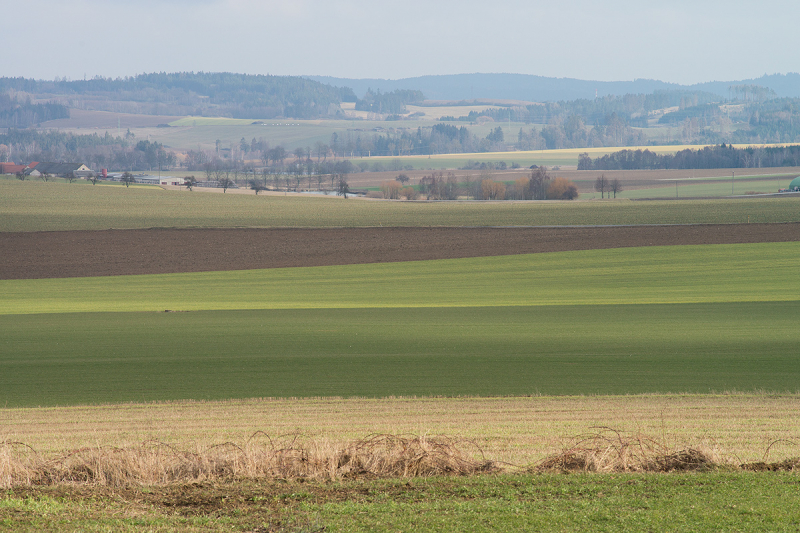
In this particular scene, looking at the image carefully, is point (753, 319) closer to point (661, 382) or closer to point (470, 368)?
point (661, 382)

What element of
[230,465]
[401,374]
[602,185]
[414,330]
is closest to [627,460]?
[230,465]

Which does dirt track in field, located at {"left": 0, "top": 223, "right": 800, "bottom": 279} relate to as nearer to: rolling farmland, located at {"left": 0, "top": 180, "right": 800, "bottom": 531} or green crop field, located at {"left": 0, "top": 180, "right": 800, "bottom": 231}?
rolling farmland, located at {"left": 0, "top": 180, "right": 800, "bottom": 531}

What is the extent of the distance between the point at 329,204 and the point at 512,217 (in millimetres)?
29149

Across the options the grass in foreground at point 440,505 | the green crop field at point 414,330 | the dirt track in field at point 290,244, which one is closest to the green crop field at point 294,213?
the dirt track in field at point 290,244

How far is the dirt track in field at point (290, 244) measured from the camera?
156ft

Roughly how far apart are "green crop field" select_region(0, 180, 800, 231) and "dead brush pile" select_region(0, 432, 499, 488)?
193ft

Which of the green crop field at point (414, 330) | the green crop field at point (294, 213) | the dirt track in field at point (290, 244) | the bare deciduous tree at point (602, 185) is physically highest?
the bare deciduous tree at point (602, 185)

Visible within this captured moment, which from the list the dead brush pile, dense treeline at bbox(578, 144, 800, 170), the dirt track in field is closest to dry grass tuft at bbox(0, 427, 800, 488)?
the dead brush pile

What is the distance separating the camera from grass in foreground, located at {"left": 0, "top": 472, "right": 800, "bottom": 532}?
6141mm

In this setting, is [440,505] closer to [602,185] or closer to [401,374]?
[401,374]

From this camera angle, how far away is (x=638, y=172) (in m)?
169

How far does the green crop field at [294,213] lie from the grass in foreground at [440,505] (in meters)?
60.5

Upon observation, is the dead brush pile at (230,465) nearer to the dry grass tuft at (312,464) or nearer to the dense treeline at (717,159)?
the dry grass tuft at (312,464)

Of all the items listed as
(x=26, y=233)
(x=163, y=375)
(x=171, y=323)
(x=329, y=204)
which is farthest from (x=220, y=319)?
(x=329, y=204)
